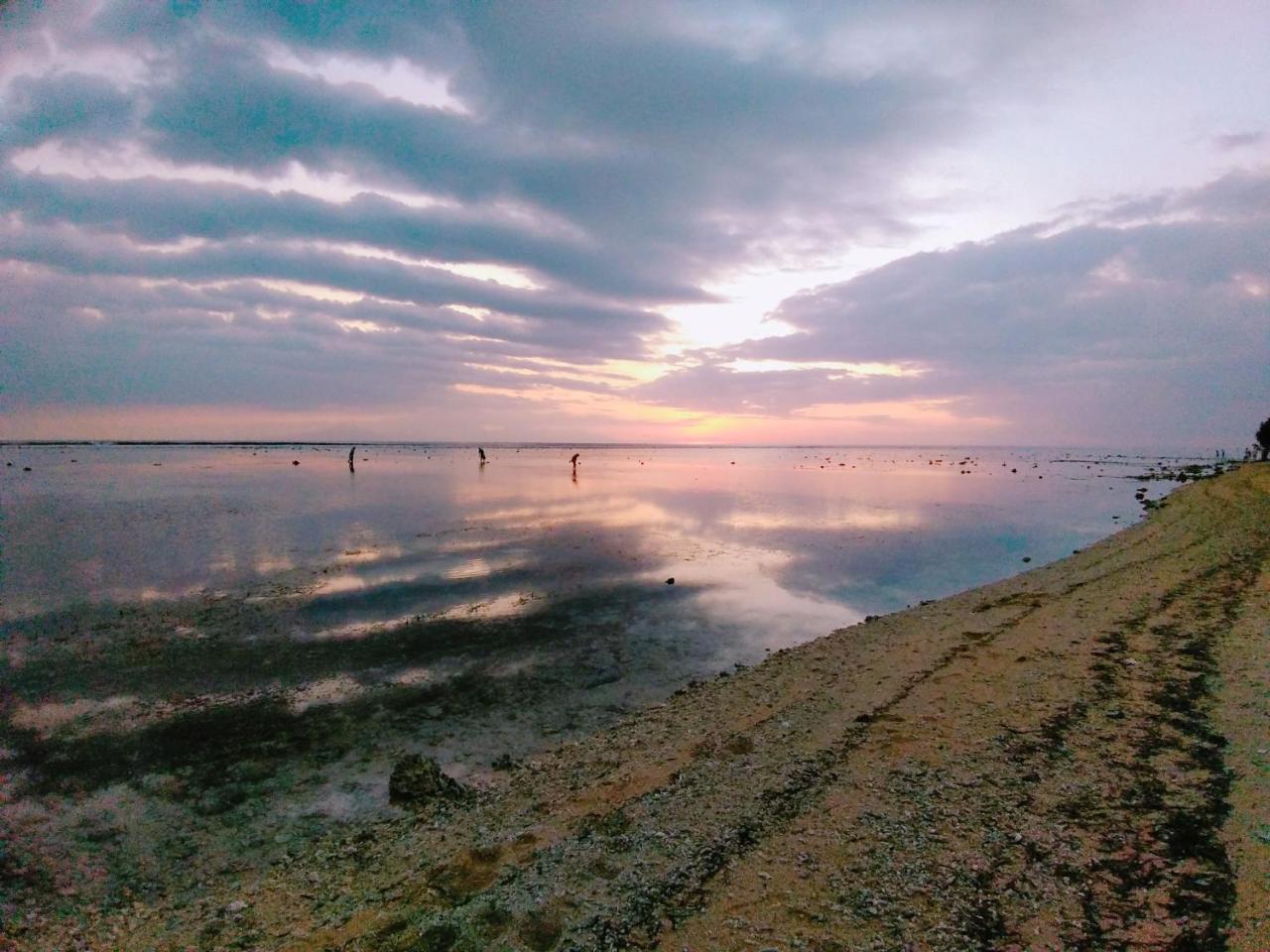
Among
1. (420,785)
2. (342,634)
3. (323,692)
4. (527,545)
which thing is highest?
(527,545)

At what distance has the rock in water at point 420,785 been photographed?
9516 millimetres

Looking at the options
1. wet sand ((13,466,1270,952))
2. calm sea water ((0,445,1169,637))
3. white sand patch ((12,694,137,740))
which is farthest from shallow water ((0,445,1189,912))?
wet sand ((13,466,1270,952))

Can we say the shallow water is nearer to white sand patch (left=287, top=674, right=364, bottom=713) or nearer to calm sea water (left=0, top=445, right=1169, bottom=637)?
white sand patch (left=287, top=674, right=364, bottom=713)

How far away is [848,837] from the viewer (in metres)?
6.86

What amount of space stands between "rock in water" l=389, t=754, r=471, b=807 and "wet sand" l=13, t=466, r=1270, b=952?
0.50 m

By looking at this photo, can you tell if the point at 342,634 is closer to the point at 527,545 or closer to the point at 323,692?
the point at 323,692

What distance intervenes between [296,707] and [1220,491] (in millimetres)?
60629

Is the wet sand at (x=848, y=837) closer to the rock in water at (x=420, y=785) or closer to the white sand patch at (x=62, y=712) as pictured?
the rock in water at (x=420, y=785)

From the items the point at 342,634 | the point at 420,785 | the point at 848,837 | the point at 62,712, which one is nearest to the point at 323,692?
the point at 342,634

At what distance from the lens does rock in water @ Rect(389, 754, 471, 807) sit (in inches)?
375

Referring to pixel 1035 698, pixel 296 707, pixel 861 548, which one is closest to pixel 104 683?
pixel 296 707

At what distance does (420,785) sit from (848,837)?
6703 mm

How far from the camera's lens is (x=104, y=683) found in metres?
14.2

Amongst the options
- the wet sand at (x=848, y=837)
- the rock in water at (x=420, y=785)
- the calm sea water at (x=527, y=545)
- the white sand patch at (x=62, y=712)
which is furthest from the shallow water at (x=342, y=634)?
the wet sand at (x=848, y=837)
